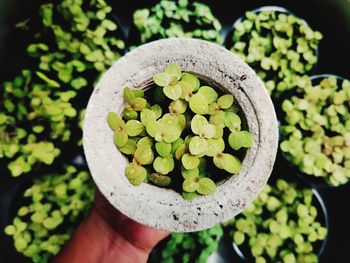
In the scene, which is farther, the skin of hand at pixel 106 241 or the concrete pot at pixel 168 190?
the skin of hand at pixel 106 241

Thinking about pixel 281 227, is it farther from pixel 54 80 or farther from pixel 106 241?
pixel 54 80

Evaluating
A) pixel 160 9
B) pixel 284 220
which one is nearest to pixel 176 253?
pixel 284 220

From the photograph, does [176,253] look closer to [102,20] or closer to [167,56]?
[167,56]

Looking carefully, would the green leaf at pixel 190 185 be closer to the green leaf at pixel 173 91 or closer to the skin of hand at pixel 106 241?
the green leaf at pixel 173 91

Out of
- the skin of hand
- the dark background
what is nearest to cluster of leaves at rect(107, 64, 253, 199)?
the skin of hand

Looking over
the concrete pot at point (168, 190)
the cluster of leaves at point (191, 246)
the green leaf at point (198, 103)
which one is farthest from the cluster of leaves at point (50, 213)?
the green leaf at point (198, 103)

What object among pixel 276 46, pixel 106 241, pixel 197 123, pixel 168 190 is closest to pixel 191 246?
pixel 106 241
